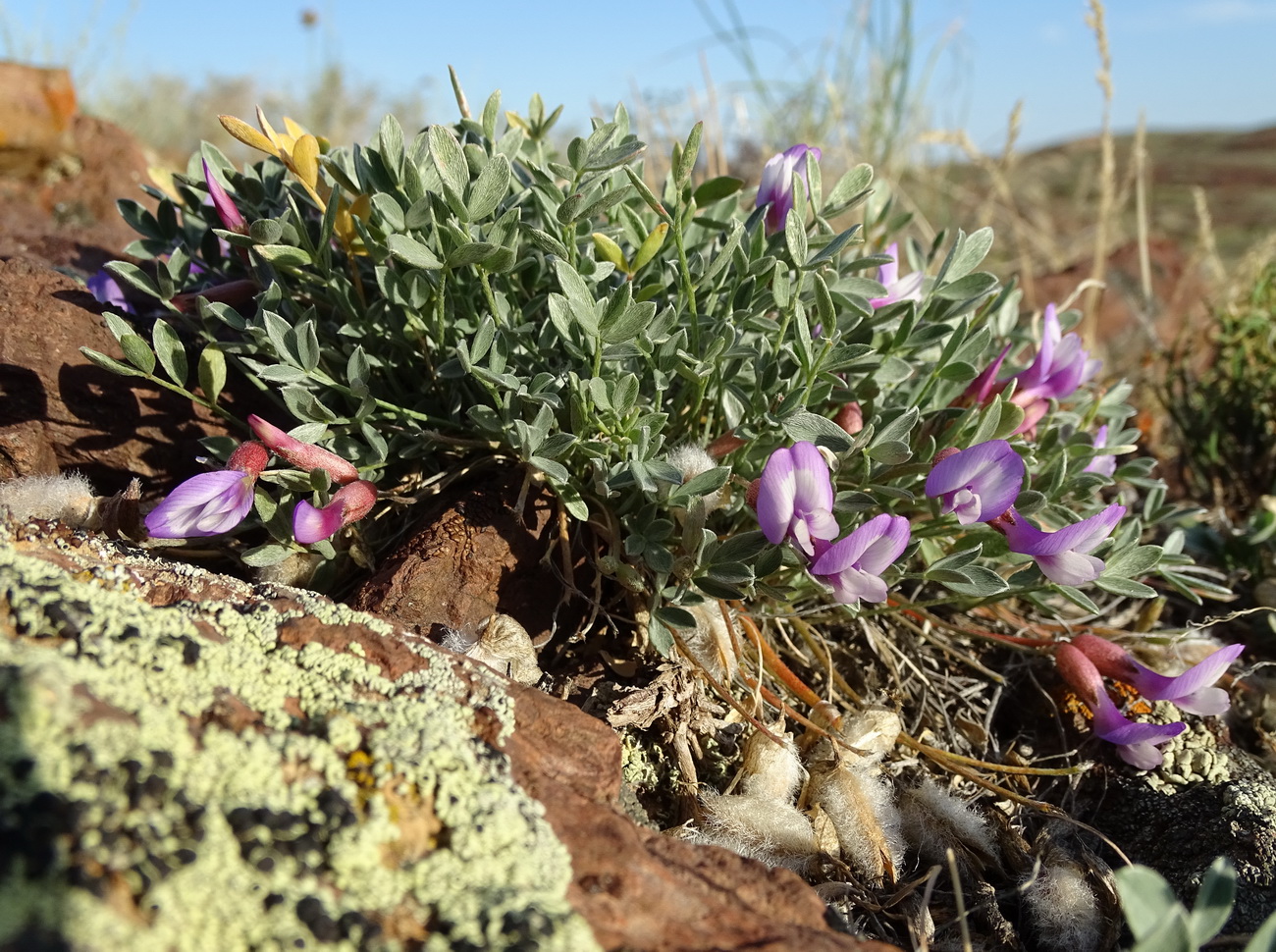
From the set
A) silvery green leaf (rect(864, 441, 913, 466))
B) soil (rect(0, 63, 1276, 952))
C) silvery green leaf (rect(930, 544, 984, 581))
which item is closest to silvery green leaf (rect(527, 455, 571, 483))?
soil (rect(0, 63, 1276, 952))

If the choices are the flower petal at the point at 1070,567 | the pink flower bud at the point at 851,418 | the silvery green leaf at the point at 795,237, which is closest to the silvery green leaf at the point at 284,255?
the silvery green leaf at the point at 795,237

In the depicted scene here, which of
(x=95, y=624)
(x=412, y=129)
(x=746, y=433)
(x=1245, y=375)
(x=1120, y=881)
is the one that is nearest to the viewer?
(x=1120, y=881)

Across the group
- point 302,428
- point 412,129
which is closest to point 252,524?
point 302,428

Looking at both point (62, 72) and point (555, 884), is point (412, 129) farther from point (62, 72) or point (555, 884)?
point (555, 884)

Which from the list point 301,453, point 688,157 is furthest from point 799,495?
point 301,453

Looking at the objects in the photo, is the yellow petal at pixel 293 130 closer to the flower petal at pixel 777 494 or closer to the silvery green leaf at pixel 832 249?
the silvery green leaf at pixel 832 249

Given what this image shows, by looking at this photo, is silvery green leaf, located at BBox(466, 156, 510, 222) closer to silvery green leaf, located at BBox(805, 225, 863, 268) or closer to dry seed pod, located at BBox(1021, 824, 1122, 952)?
silvery green leaf, located at BBox(805, 225, 863, 268)
